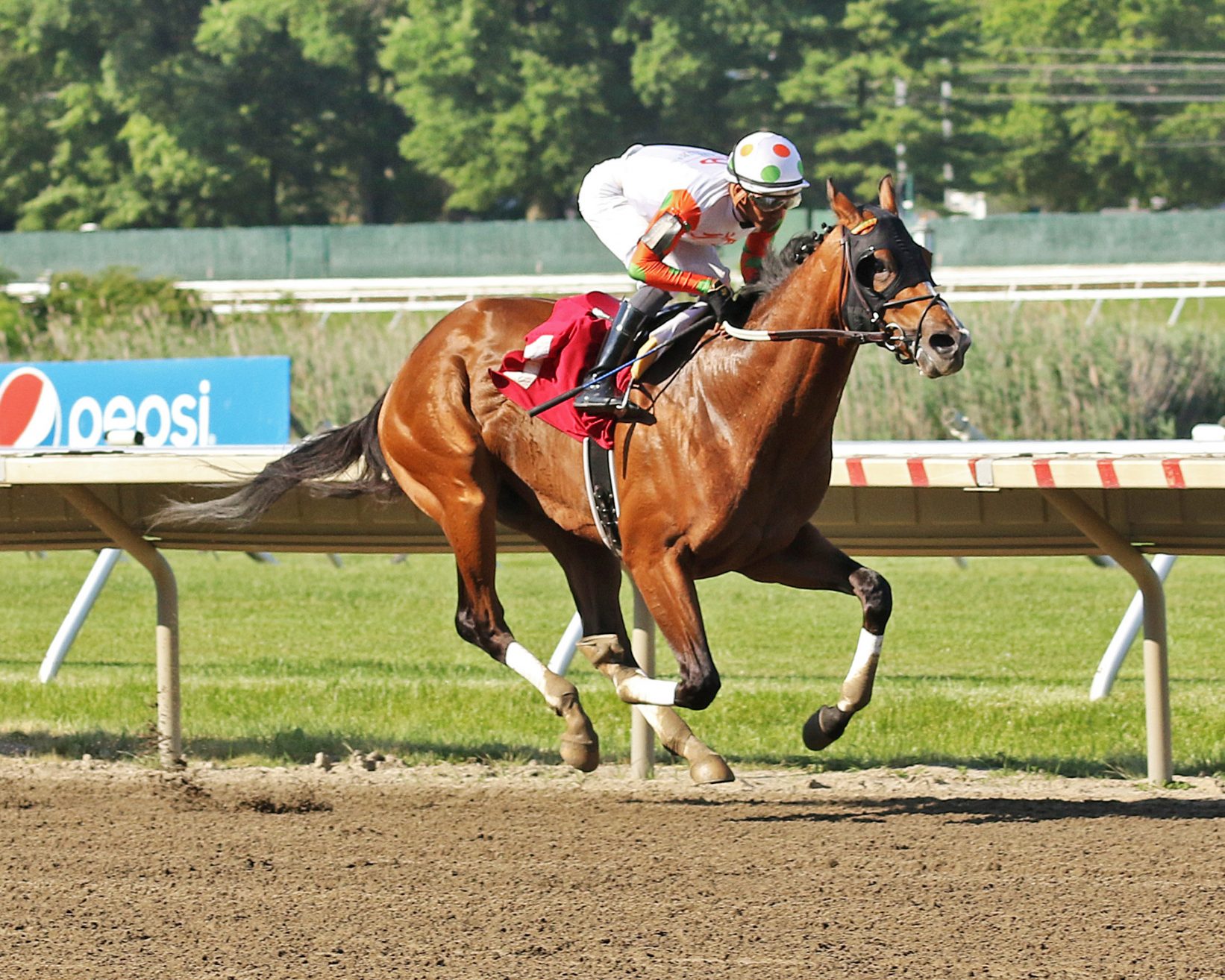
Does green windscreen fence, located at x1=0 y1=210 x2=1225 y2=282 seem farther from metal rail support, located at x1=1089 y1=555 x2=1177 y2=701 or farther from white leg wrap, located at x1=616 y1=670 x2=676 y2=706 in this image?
white leg wrap, located at x1=616 y1=670 x2=676 y2=706

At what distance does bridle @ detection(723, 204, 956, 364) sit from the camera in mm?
4797

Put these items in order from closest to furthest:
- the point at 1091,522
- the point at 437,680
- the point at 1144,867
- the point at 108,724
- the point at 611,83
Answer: the point at 1144,867, the point at 1091,522, the point at 108,724, the point at 437,680, the point at 611,83

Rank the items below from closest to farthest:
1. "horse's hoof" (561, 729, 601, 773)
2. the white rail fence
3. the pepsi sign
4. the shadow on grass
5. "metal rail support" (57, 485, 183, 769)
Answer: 1. "horse's hoof" (561, 729, 601, 773)
2. "metal rail support" (57, 485, 183, 769)
3. the shadow on grass
4. the pepsi sign
5. the white rail fence

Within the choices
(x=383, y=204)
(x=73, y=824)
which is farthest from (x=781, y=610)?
(x=383, y=204)

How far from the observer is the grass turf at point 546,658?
716 cm

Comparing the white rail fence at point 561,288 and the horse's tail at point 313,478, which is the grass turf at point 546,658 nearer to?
the horse's tail at point 313,478

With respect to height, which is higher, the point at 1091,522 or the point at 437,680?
the point at 1091,522

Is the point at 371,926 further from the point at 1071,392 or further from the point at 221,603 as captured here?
the point at 1071,392

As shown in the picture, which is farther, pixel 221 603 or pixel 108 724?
pixel 221 603

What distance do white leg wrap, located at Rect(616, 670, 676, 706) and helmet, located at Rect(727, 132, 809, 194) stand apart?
1388mm

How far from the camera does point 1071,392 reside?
14.8m

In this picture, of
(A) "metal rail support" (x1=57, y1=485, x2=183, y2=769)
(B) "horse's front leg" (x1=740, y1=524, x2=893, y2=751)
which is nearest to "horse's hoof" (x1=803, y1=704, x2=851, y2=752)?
(B) "horse's front leg" (x1=740, y1=524, x2=893, y2=751)

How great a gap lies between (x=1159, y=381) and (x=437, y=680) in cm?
854

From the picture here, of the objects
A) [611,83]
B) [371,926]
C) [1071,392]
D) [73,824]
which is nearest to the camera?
[371,926]
